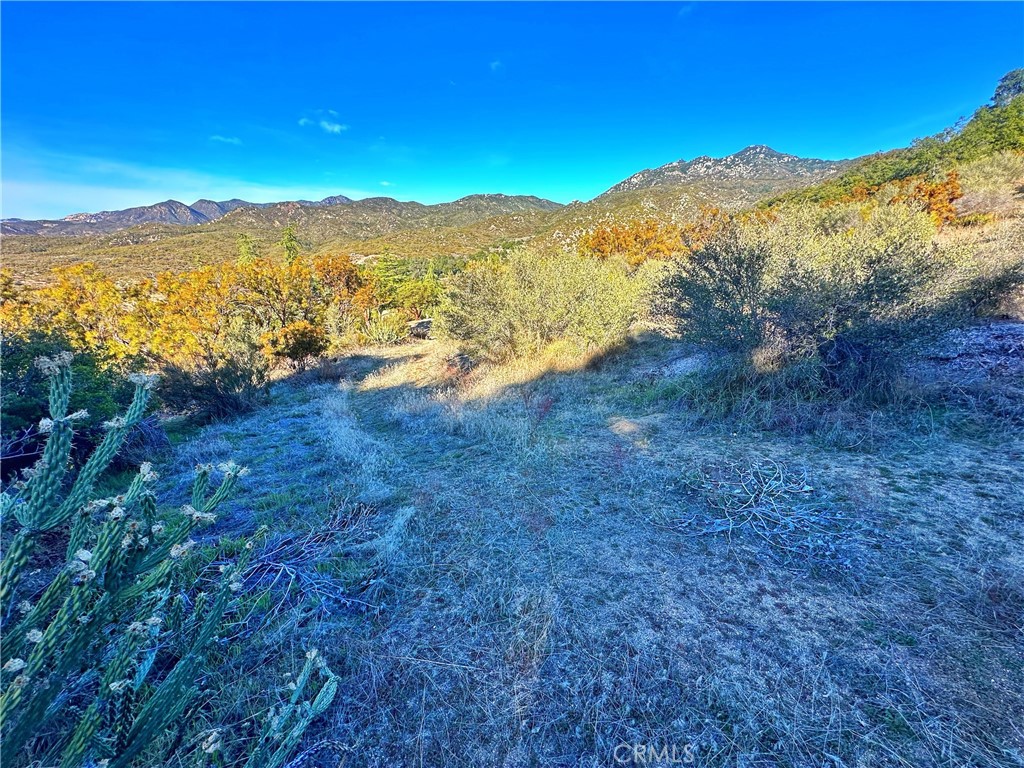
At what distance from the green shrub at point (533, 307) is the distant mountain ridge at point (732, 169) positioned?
57.6 metres

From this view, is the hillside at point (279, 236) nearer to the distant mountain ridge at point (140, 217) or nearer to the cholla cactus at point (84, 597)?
the distant mountain ridge at point (140, 217)

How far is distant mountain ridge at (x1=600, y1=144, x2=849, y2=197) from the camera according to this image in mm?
56562

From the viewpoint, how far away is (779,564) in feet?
7.80

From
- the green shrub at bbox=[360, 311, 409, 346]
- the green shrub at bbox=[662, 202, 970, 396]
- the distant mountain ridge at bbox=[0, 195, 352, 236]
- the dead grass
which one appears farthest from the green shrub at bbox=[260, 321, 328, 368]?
the distant mountain ridge at bbox=[0, 195, 352, 236]

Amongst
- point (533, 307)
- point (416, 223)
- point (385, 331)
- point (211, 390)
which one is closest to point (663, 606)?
point (533, 307)

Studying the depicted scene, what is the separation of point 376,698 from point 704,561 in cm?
195

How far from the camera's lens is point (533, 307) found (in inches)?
316

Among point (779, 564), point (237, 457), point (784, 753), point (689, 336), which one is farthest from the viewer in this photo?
point (689, 336)

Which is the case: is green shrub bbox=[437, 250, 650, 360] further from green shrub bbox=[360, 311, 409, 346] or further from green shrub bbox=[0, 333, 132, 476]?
green shrub bbox=[0, 333, 132, 476]

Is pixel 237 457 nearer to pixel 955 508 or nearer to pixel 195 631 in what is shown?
pixel 195 631

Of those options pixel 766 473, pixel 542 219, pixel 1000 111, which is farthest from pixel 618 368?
pixel 542 219

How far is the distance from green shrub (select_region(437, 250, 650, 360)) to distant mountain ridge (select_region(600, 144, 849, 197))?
57.6 metres

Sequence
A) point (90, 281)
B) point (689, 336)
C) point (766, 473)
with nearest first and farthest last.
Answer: point (766, 473), point (689, 336), point (90, 281)

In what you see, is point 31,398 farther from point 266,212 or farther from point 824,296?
point 266,212
